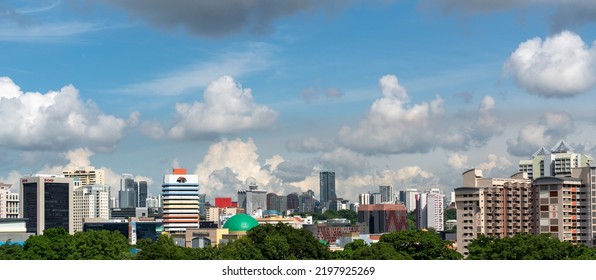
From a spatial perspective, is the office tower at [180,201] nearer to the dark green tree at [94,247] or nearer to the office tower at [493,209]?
the office tower at [493,209]

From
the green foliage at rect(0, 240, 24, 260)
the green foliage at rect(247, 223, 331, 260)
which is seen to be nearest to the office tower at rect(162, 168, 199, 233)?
the green foliage at rect(0, 240, 24, 260)

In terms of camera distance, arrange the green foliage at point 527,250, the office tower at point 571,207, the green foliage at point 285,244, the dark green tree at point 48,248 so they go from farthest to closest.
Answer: the office tower at point 571,207 < the dark green tree at point 48,248 < the green foliage at point 285,244 < the green foliage at point 527,250

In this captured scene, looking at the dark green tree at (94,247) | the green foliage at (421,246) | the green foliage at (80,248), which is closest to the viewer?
the green foliage at (421,246)

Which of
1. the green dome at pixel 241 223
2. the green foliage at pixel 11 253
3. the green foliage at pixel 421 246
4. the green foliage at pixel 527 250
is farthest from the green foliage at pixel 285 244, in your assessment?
the green dome at pixel 241 223

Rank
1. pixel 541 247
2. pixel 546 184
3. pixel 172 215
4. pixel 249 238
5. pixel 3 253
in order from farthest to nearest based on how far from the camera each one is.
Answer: pixel 172 215, pixel 546 184, pixel 3 253, pixel 249 238, pixel 541 247

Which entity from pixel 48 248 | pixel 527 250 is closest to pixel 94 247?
pixel 48 248
